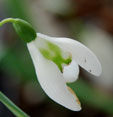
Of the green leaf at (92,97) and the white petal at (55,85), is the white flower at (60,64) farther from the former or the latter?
the green leaf at (92,97)

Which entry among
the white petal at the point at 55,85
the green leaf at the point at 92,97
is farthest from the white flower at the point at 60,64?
the green leaf at the point at 92,97

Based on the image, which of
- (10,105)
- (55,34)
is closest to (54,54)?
(10,105)

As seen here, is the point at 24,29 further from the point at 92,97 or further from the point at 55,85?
the point at 92,97

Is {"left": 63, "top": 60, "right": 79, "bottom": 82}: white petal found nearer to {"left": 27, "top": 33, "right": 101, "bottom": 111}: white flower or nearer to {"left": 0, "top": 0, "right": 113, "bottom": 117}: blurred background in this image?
{"left": 27, "top": 33, "right": 101, "bottom": 111}: white flower

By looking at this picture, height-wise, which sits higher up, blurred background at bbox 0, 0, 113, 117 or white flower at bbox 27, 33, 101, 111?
white flower at bbox 27, 33, 101, 111

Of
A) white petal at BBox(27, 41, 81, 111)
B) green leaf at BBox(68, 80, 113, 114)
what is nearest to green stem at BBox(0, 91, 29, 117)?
white petal at BBox(27, 41, 81, 111)

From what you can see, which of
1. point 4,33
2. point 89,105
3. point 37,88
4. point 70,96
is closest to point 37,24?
point 4,33

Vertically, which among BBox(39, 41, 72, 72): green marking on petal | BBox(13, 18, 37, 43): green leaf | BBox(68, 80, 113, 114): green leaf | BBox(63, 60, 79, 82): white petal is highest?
BBox(13, 18, 37, 43): green leaf
